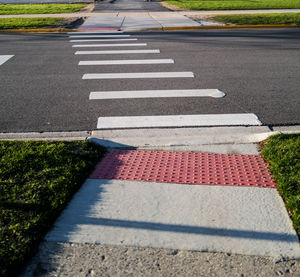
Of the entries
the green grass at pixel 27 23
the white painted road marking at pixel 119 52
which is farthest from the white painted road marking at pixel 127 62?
the green grass at pixel 27 23

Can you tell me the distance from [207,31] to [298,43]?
3.86m

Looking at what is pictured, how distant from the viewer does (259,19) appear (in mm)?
16984

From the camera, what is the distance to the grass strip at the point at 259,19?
16.3m

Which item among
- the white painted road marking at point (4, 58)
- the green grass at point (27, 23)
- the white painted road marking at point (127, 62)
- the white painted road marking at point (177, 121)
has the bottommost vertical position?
the white painted road marking at point (177, 121)

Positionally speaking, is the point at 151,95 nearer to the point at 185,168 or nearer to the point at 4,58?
the point at 185,168

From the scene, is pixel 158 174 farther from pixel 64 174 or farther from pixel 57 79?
pixel 57 79

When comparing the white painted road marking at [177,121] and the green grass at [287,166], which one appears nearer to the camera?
the green grass at [287,166]

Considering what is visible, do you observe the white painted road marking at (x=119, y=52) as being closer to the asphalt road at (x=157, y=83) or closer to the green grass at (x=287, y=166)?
the asphalt road at (x=157, y=83)

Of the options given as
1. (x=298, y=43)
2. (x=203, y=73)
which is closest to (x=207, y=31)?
(x=298, y=43)

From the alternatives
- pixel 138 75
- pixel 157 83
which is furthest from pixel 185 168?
pixel 138 75

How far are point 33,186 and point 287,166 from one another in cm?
288

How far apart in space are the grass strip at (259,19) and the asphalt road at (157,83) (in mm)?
3826

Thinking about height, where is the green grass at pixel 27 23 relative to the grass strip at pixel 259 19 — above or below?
above

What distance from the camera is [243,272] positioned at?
279 centimetres
